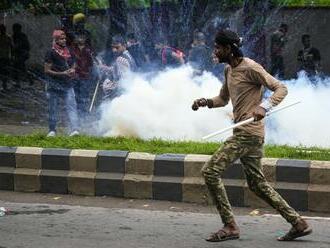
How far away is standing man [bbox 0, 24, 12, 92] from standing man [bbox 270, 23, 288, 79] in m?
6.46

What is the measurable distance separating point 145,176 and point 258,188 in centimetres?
220

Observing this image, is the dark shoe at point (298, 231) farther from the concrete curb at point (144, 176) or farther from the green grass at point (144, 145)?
the green grass at point (144, 145)

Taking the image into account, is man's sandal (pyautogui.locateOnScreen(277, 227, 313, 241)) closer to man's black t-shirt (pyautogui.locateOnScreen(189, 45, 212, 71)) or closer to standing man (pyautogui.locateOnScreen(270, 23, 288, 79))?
man's black t-shirt (pyautogui.locateOnScreen(189, 45, 212, 71))

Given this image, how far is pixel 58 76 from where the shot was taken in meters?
11.2

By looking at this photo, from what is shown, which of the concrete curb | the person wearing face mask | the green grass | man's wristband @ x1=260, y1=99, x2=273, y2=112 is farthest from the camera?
the person wearing face mask

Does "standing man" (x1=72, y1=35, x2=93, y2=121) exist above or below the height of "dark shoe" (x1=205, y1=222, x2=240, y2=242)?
above

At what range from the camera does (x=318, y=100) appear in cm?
1177

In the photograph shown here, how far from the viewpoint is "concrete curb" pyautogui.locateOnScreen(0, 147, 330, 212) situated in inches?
289

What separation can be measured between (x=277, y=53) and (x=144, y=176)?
35.7 ft

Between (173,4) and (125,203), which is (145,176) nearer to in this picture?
(125,203)

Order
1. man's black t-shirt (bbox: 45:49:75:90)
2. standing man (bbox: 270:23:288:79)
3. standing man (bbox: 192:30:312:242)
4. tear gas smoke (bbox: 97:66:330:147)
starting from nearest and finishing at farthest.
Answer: standing man (bbox: 192:30:312:242) → tear gas smoke (bbox: 97:66:330:147) → man's black t-shirt (bbox: 45:49:75:90) → standing man (bbox: 270:23:288:79)

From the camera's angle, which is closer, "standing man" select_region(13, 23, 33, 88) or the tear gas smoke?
the tear gas smoke

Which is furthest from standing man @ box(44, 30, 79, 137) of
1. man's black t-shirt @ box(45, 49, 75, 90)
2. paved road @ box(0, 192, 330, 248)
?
paved road @ box(0, 192, 330, 248)

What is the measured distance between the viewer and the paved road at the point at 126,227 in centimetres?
598
